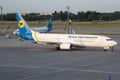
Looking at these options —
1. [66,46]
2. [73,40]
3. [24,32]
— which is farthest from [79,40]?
[24,32]

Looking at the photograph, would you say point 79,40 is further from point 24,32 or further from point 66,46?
point 24,32

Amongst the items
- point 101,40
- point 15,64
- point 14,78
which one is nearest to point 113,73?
point 14,78

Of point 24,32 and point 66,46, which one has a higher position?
point 24,32

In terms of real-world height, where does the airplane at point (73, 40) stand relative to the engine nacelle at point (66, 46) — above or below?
above

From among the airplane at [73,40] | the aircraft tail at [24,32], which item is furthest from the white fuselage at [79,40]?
the aircraft tail at [24,32]

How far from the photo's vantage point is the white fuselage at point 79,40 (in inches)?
1980

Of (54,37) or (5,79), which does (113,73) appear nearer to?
(5,79)

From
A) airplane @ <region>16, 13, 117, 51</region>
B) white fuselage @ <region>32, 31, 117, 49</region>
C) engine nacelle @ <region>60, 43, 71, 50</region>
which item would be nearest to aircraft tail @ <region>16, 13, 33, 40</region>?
airplane @ <region>16, 13, 117, 51</region>

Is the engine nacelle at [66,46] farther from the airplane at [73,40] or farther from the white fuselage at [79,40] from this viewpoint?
the white fuselage at [79,40]

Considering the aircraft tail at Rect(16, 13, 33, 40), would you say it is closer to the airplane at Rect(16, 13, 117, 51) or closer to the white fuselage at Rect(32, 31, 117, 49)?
the airplane at Rect(16, 13, 117, 51)

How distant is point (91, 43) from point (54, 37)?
5.69 meters

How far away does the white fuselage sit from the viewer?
50.3 m

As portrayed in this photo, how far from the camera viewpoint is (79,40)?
50.9 meters

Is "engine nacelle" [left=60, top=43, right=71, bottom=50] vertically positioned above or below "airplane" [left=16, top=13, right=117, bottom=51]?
below
